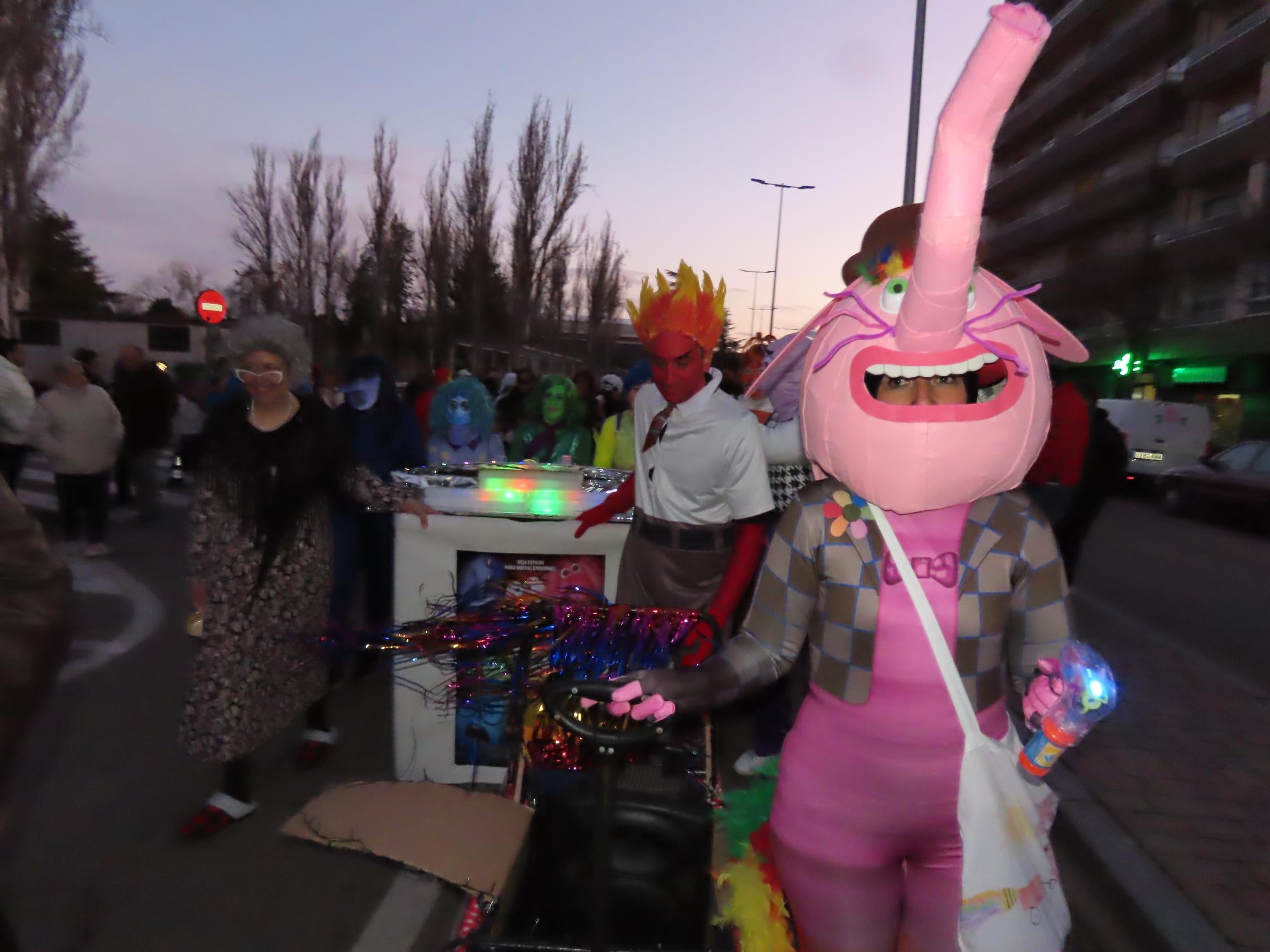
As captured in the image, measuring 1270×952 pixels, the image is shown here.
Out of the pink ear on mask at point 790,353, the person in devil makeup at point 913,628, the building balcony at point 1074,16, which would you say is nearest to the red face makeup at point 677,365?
the pink ear on mask at point 790,353

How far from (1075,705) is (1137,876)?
2.10 meters

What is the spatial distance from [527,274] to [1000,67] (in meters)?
28.2

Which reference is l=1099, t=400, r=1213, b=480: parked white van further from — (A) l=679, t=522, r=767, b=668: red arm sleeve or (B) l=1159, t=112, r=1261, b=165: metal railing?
(A) l=679, t=522, r=767, b=668: red arm sleeve

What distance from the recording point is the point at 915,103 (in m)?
11.9

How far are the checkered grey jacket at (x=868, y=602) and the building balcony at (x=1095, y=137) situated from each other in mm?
35331

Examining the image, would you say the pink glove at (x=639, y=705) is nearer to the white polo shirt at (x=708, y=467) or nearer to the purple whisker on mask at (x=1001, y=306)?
the purple whisker on mask at (x=1001, y=306)

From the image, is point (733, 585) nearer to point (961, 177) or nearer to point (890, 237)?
point (890, 237)

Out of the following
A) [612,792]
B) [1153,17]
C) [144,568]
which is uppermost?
[1153,17]

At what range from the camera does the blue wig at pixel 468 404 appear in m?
5.85

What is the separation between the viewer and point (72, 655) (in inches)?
218

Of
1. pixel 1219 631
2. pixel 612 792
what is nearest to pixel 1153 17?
pixel 1219 631

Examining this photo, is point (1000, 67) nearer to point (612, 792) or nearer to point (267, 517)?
point (612, 792)

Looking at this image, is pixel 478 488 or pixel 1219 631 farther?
pixel 1219 631

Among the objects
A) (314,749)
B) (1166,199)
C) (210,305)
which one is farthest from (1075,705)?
(1166,199)
